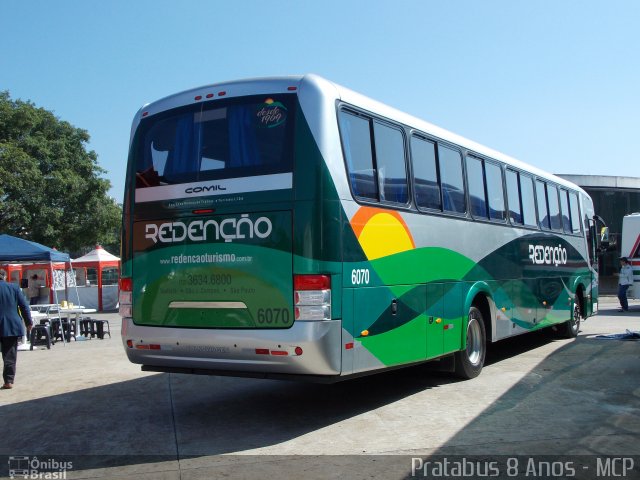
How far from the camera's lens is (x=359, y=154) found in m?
6.92

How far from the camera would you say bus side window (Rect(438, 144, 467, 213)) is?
8.78 metres

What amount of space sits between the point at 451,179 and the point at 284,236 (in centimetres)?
353

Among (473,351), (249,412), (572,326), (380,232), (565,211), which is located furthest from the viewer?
(572,326)

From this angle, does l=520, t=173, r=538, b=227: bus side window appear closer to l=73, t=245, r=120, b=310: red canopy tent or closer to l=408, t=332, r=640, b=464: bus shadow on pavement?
l=408, t=332, r=640, b=464: bus shadow on pavement

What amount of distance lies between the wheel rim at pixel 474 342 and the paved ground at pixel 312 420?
0.33 meters

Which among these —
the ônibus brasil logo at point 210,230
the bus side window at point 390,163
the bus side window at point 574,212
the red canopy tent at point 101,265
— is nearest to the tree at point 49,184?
the red canopy tent at point 101,265

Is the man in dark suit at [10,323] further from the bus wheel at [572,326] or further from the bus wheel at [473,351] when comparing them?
the bus wheel at [572,326]

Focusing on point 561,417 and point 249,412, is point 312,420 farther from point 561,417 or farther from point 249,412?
point 561,417

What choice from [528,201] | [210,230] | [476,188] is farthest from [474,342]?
[210,230]

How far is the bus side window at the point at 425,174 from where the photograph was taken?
8062mm

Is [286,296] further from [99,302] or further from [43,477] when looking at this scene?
[99,302]

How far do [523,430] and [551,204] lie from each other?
25.0 feet

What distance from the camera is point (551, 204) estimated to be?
13.1 meters

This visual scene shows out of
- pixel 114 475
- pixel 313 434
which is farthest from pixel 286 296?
pixel 114 475
